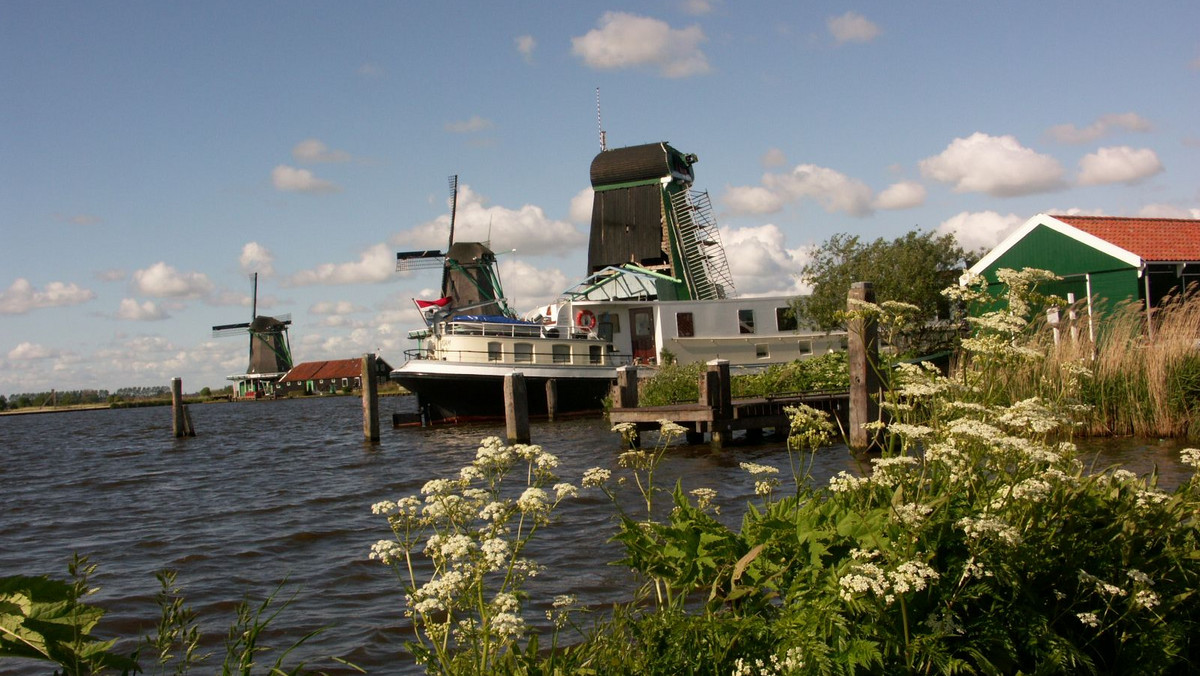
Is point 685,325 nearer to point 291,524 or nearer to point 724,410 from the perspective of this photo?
point 724,410

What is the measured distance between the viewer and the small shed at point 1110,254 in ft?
63.8

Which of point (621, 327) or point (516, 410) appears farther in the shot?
point (621, 327)

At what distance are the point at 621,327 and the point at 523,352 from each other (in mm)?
4997

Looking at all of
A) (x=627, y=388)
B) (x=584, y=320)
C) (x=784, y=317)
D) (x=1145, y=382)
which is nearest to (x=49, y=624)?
(x=1145, y=382)

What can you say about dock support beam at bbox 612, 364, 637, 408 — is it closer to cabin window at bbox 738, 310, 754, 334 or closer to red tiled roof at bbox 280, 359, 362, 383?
cabin window at bbox 738, 310, 754, 334

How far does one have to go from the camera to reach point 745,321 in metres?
32.2

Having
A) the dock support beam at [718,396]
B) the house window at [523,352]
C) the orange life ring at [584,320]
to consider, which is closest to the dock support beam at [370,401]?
the house window at [523,352]

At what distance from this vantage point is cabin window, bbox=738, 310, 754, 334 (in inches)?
1262

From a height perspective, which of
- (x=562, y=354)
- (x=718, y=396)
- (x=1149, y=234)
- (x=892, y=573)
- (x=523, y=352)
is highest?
(x=1149, y=234)

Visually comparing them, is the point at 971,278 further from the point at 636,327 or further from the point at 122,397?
the point at 122,397

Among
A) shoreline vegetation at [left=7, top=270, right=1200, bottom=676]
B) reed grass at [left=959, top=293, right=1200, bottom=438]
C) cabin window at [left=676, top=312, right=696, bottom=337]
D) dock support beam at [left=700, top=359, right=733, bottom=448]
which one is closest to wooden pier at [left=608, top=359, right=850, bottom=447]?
dock support beam at [left=700, top=359, right=733, bottom=448]

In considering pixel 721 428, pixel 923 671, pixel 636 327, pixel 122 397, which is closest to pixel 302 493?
pixel 721 428

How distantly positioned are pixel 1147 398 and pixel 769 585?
956 cm

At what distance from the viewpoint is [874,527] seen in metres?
3.49
